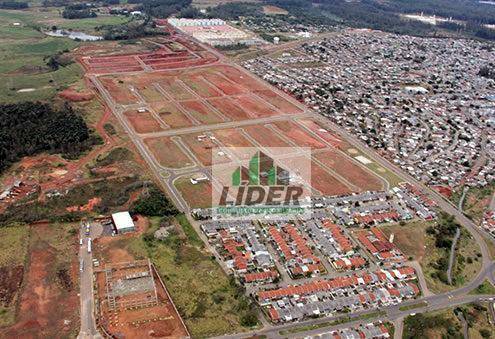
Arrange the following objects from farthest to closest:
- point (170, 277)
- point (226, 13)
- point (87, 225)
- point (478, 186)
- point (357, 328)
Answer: point (226, 13), point (478, 186), point (87, 225), point (170, 277), point (357, 328)

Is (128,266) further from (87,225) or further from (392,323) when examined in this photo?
(392,323)

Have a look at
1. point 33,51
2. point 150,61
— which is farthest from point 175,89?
point 33,51

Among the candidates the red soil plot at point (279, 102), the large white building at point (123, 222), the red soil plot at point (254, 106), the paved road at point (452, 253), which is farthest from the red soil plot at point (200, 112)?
the paved road at point (452, 253)

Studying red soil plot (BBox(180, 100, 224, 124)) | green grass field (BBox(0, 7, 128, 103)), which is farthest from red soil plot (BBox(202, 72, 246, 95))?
green grass field (BBox(0, 7, 128, 103))

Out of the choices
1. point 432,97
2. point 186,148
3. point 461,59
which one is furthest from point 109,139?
point 461,59

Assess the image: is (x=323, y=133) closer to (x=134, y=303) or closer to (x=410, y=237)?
(x=410, y=237)
